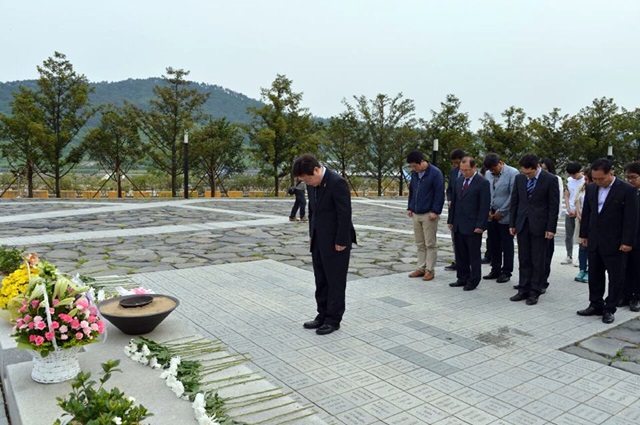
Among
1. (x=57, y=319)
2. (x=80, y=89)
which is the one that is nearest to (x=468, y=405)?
(x=57, y=319)

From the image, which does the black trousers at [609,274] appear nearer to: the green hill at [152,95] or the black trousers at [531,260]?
the black trousers at [531,260]

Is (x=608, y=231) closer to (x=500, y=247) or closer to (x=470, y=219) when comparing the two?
(x=470, y=219)

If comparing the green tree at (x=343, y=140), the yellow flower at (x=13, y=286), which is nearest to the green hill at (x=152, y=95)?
the green tree at (x=343, y=140)

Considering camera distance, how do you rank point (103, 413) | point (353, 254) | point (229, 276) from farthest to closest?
1. point (353, 254)
2. point (229, 276)
3. point (103, 413)

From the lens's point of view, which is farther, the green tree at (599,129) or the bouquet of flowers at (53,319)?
the green tree at (599,129)

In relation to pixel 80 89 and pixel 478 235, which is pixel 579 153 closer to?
pixel 478 235

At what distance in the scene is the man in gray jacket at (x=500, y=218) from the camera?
20.9 feet

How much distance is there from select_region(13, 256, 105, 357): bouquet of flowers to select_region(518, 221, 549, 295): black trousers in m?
4.34

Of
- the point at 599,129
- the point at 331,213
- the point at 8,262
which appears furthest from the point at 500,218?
the point at 599,129

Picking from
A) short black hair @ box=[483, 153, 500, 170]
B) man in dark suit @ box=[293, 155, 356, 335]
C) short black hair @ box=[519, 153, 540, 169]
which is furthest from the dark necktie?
man in dark suit @ box=[293, 155, 356, 335]

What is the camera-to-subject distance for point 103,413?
6.64ft

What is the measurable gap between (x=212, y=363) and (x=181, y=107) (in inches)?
803

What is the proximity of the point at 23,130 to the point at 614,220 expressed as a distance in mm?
20520

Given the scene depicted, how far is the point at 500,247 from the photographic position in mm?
6617
